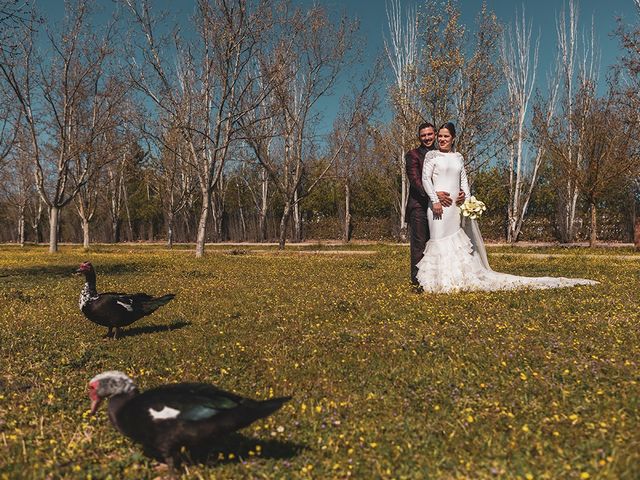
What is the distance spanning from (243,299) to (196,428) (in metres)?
8.71

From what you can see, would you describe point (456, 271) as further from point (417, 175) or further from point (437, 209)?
point (417, 175)

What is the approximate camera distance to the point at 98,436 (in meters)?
5.08

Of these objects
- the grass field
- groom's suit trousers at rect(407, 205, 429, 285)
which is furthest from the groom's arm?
the grass field

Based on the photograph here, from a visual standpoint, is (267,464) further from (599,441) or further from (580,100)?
(580,100)

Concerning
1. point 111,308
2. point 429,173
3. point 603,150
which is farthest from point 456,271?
point 603,150

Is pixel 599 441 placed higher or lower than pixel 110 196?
lower

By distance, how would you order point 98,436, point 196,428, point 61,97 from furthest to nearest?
point 61,97 < point 98,436 < point 196,428

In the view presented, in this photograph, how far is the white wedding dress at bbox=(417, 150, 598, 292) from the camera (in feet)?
40.8

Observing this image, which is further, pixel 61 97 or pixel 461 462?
pixel 61 97

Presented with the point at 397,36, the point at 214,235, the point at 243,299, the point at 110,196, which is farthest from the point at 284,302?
the point at 110,196

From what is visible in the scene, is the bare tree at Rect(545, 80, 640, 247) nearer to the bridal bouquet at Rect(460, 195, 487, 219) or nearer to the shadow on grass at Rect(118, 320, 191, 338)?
the bridal bouquet at Rect(460, 195, 487, 219)

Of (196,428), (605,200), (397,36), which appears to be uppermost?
(397,36)

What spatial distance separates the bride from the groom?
0.21 meters

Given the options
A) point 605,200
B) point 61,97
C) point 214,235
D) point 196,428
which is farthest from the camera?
point 214,235
